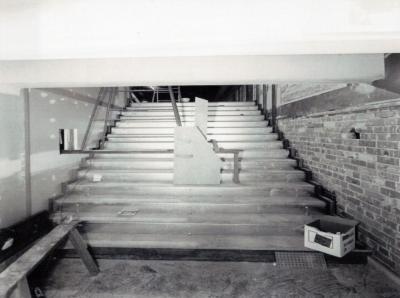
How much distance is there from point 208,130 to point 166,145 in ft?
3.14

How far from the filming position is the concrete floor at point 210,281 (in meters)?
2.68

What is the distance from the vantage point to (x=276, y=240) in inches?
137

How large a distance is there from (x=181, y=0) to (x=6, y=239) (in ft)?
10.4

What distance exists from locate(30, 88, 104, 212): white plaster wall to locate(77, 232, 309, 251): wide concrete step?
1016 mm

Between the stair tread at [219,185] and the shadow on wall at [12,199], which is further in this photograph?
the stair tread at [219,185]

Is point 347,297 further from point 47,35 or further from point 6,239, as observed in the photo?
point 6,239

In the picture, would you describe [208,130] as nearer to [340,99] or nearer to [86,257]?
[340,99]

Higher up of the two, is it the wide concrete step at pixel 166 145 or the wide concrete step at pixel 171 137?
the wide concrete step at pixel 171 137

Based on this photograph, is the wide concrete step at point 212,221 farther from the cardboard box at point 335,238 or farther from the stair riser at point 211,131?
the stair riser at point 211,131

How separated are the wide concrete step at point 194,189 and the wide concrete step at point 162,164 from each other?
53 cm

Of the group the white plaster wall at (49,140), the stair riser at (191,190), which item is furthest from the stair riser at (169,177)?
the white plaster wall at (49,140)

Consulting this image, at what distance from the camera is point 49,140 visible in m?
4.07

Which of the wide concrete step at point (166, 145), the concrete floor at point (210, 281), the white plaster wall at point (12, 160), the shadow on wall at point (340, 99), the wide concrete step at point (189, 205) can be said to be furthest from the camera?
the wide concrete step at point (166, 145)

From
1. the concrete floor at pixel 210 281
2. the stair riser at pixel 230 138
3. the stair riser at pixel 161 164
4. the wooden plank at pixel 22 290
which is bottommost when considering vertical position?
the concrete floor at pixel 210 281
